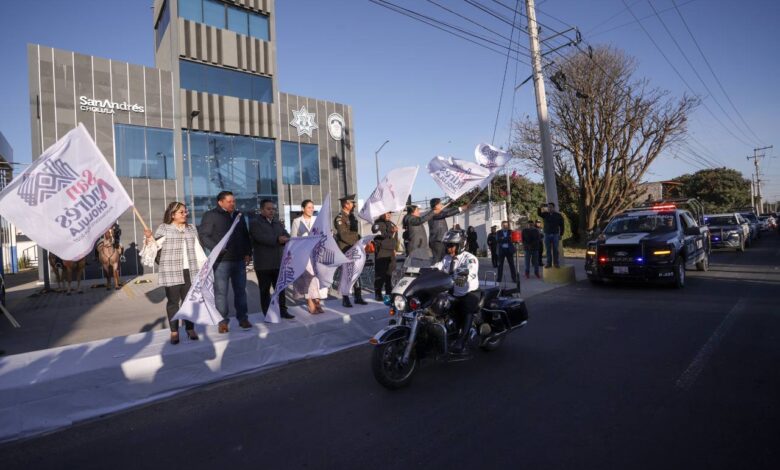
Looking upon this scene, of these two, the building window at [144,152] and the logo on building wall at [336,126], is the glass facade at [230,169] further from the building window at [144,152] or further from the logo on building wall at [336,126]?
the logo on building wall at [336,126]

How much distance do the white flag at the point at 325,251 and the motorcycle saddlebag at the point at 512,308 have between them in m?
2.46

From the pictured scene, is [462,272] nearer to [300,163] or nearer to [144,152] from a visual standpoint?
[144,152]

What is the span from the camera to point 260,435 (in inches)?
148

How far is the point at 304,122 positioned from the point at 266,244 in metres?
20.5

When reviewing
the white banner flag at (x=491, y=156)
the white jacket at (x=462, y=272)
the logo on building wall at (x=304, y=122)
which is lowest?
the white jacket at (x=462, y=272)

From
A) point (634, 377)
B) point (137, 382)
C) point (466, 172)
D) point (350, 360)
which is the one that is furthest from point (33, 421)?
point (466, 172)

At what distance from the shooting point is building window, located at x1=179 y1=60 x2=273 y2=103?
21.6 m

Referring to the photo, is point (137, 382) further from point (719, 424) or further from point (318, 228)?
point (719, 424)

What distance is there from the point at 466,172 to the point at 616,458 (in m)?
7.16

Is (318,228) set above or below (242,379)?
above

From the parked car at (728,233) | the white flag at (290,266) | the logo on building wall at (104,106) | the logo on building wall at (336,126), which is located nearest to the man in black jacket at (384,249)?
the white flag at (290,266)

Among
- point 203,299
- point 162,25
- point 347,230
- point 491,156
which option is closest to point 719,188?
point 491,156

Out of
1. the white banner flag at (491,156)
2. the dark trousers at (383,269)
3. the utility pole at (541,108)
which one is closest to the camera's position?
the dark trousers at (383,269)

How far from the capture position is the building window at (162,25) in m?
22.1
